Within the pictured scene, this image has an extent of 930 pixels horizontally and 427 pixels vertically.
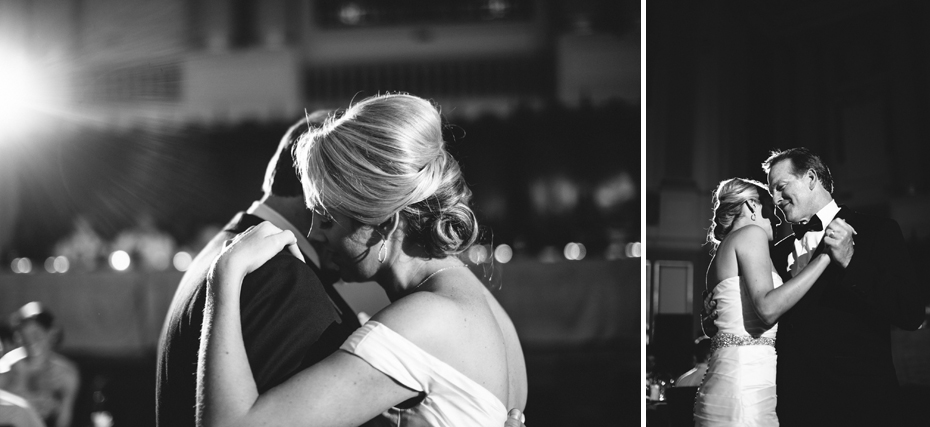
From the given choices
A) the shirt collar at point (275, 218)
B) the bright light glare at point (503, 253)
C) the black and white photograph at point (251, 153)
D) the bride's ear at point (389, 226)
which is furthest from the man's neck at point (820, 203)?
the bright light glare at point (503, 253)

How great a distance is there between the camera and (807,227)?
147cm

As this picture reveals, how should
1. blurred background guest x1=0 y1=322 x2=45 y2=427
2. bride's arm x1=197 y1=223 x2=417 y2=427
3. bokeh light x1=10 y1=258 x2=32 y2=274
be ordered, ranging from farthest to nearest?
bokeh light x1=10 y1=258 x2=32 y2=274 < blurred background guest x1=0 y1=322 x2=45 y2=427 < bride's arm x1=197 y1=223 x2=417 y2=427

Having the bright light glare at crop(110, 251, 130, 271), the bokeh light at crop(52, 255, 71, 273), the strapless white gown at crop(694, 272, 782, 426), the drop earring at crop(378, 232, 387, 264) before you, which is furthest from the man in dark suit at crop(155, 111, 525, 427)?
the bokeh light at crop(52, 255, 71, 273)

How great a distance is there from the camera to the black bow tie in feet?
4.80

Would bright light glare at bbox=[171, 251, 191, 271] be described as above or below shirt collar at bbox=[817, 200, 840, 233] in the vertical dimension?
below

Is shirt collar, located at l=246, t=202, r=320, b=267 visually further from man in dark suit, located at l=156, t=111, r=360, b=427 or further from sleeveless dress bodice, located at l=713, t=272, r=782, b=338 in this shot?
sleeveless dress bodice, located at l=713, t=272, r=782, b=338

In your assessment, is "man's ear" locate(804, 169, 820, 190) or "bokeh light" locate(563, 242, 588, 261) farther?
"bokeh light" locate(563, 242, 588, 261)

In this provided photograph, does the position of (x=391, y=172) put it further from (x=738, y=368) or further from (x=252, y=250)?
(x=738, y=368)

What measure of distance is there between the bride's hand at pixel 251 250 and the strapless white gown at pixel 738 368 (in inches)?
41.5

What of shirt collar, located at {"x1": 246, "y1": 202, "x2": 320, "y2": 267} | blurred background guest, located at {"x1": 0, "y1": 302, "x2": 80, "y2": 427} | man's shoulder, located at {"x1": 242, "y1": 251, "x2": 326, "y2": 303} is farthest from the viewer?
blurred background guest, located at {"x1": 0, "y1": 302, "x2": 80, "y2": 427}

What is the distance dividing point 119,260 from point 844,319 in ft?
8.81

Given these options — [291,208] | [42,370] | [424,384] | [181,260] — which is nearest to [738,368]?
[424,384]

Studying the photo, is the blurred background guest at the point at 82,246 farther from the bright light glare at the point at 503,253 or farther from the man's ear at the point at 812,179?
the man's ear at the point at 812,179

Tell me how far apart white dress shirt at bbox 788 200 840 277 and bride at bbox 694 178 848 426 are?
0.05 ft
